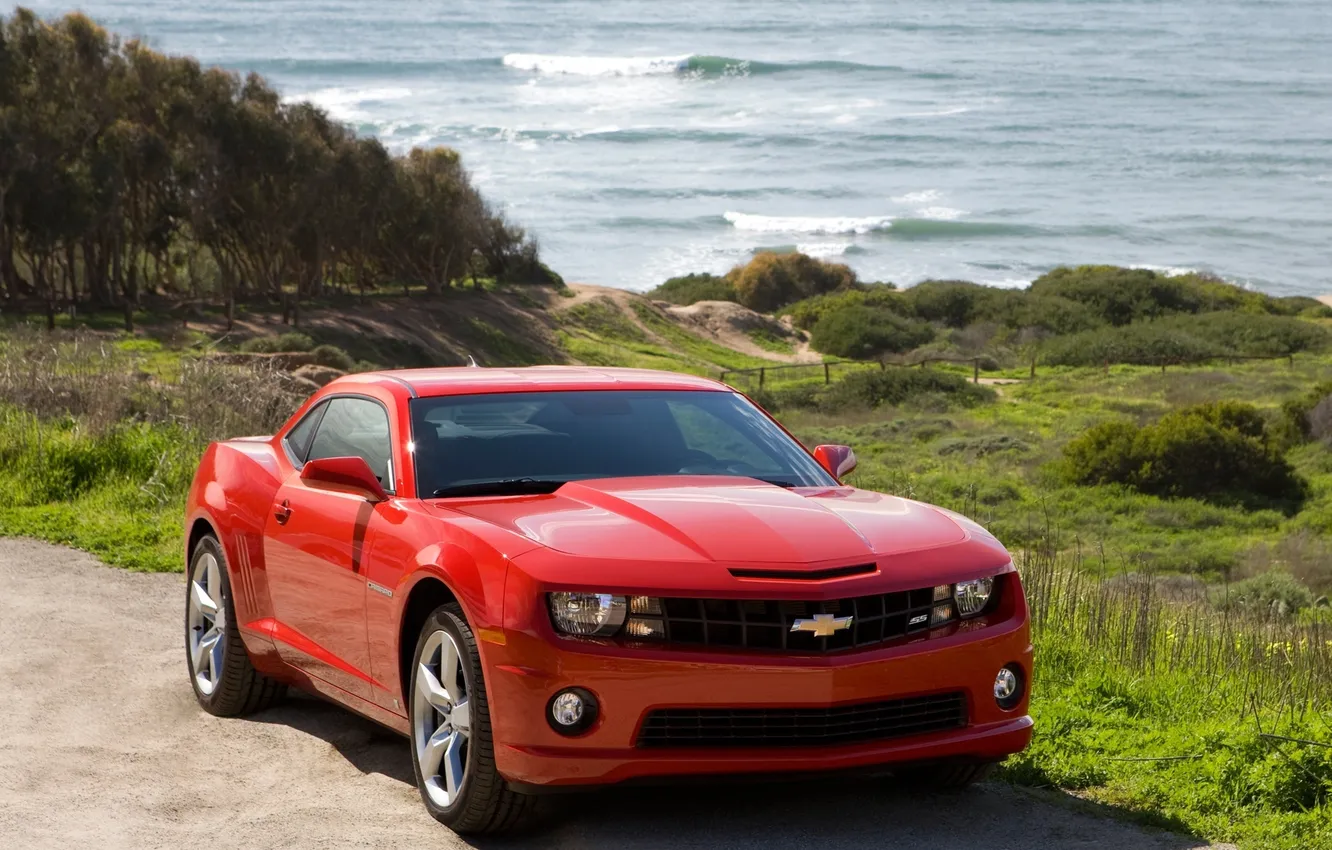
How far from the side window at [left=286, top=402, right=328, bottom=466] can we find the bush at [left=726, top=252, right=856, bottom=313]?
241 feet

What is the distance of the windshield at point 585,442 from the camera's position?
5.72 meters

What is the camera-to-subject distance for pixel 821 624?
4605 millimetres

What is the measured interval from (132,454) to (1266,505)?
66.9ft

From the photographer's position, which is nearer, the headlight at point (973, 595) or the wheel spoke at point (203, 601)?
the headlight at point (973, 595)

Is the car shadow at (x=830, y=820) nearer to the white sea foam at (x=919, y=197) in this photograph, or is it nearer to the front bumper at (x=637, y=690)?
the front bumper at (x=637, y=690)

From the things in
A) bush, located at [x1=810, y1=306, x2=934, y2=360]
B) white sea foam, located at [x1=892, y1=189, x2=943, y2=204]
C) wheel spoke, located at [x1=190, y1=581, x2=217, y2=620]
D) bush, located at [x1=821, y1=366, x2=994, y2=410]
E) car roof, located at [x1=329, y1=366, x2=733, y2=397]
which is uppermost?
car roof, located at [x1=329, y1=366, x2=733, y2=397]

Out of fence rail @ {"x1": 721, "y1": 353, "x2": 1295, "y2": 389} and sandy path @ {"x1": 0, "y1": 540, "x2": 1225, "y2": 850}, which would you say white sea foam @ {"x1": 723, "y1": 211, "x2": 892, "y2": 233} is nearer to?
fence rail @ {"x1": 721, "y1": 353, "x2": 1295, "y2": 389}

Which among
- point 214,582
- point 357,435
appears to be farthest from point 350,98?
point 357,435

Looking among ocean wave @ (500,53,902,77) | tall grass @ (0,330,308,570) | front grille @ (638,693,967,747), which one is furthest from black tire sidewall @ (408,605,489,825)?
ocean wave @ (500,53,902,77)

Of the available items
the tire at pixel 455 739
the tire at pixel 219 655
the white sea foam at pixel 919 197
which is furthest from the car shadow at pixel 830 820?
the white sea foam at pixel 919 197

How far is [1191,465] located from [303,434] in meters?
23.9

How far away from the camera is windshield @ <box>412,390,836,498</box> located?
18.8 feet

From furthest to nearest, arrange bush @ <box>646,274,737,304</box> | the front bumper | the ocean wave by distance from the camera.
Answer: the ocean wave
bush @ <box>646,274,737,304</box>
the front bumper

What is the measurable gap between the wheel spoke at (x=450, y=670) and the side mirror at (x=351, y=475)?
2.67 feet
